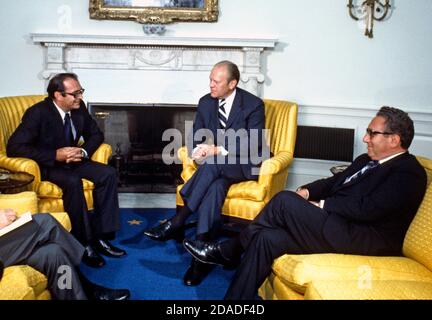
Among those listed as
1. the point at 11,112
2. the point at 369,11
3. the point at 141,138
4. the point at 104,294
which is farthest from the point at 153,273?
the point at 369,11

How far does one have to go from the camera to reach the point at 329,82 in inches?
167

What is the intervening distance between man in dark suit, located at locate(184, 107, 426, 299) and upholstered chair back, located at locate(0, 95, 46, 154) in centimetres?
200

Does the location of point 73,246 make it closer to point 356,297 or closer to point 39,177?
point 39,177

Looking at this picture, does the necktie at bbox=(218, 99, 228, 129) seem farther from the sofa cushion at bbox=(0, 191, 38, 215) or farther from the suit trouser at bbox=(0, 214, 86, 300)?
the suit trouser at bbox=(0, 214, 86, 300)

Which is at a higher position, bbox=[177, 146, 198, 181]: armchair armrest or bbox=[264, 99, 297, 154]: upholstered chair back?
bbox=[264, 99, 297, 154]: upholstered chair back

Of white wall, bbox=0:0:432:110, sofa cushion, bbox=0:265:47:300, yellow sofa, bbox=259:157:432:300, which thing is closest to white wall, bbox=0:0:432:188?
white wall, bbox=0:0:432:110

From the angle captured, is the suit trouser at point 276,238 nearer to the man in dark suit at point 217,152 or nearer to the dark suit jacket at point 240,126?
the man in dark suit at point 217,152

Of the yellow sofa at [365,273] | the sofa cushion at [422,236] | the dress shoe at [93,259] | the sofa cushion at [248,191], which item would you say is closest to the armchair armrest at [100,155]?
the dress shoe at [93,259]

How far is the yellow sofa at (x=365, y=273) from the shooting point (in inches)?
Answer: 63.2

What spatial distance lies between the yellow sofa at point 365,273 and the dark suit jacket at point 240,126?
3.60 ft

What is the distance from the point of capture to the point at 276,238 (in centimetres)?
205

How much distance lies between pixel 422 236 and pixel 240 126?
1524 mm

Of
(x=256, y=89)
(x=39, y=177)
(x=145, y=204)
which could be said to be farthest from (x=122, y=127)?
(x=39, y=177)

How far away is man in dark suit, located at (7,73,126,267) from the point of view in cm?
281
